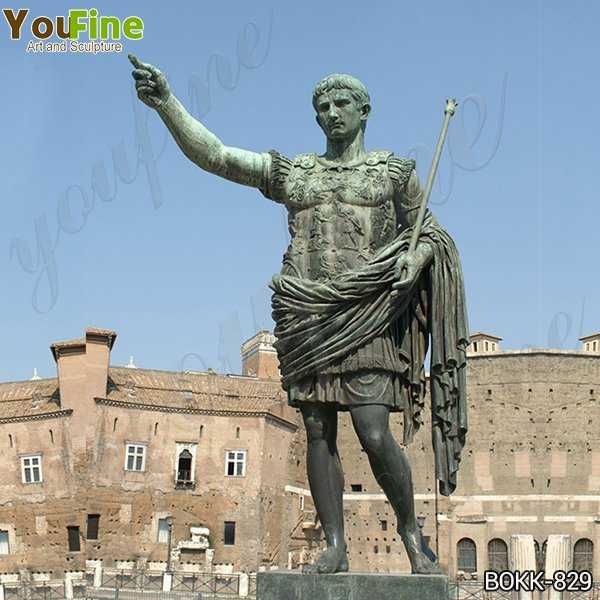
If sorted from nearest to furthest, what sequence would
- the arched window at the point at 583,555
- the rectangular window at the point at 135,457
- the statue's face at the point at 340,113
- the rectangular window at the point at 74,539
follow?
the statue's face at the point at 340,113
the rectangular window at the point at 74,539
the rectangular window at the point at 135,457
the arched window at the point at 583,555

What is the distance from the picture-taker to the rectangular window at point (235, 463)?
49.1 meters

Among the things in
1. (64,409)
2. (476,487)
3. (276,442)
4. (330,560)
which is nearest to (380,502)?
(476,487)

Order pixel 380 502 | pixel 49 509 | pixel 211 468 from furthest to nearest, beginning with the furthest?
pixel 380 502 → pixel 211 468 → pixel 49 509

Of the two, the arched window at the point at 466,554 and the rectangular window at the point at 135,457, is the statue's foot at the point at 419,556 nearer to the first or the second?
the rectangular window at the point at 135,457

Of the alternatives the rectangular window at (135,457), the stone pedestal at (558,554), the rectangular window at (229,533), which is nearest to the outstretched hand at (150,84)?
the rectangular window at (135,457)

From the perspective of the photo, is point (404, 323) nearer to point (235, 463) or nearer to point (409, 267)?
point (409, 267)

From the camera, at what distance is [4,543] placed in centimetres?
4594

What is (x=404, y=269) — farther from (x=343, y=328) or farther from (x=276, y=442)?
(x=276, y=442)

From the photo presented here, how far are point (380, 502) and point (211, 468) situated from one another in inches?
515

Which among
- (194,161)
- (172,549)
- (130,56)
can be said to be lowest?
(172,549)

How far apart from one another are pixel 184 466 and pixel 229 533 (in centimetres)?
378

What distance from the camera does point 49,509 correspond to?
45812mm

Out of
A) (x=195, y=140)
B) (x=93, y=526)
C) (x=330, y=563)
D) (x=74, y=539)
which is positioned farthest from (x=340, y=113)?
(x=93, y=526)

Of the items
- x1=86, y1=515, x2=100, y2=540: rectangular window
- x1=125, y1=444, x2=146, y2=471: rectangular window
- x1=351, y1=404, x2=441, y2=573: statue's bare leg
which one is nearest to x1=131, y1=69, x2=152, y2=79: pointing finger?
x1=351, y1=404, x2=441, y2=573: statue's bare leg
